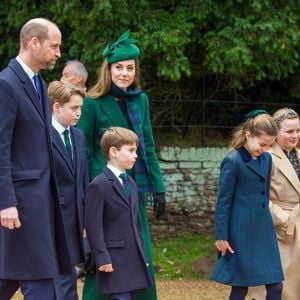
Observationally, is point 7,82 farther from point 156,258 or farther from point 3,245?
point 156,258

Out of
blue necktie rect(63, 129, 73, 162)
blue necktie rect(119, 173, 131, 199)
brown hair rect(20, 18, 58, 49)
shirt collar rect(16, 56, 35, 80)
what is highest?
→ brown hair rect(20, 18, 58, 49)

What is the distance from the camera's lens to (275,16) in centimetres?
959

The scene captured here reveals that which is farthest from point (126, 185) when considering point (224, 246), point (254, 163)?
point (254, 163)

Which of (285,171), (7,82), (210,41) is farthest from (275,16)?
(7,82)

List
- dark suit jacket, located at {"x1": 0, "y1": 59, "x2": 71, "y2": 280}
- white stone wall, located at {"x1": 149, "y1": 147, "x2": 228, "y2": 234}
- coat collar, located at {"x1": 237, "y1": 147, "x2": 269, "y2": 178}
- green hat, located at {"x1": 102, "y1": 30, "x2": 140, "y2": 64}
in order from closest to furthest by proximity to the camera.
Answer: dark suit jacket, located at {"x1": 0, "y1": 59, "x2": 71, "y2": 280} → green hat, located at {"x1": 102, "y1": 30, "x2": 140, "y2": 64} → coat collar, located at {"x1": 237, "y1": 147, "x2": 269, "y2": 178} → white stone wall, located at {"x1": 149, "y1": 147, "x2": 228, "y2": 234}

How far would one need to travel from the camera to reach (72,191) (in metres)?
5.58

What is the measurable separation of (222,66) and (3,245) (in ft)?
18.2

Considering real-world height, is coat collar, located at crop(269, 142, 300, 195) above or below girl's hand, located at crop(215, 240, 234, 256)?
above

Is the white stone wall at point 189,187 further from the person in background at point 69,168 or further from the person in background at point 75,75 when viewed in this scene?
the person in background at point 69,168

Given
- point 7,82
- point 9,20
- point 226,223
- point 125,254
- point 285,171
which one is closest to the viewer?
point 7,82

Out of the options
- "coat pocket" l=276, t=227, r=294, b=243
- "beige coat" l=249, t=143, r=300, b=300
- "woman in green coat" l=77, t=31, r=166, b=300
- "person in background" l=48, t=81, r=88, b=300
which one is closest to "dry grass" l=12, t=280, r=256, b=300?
"beige coat" l=249, t=143, r=300, b=300

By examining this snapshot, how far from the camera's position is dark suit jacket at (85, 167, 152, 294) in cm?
547

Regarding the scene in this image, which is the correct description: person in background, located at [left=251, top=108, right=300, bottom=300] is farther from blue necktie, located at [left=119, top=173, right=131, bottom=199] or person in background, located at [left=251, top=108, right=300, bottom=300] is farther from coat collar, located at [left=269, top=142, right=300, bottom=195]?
blue necktie, located at [left=119, top=173, right=131, bottom=199]

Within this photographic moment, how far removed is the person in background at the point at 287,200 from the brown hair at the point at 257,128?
0.44 meters
